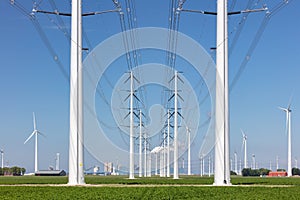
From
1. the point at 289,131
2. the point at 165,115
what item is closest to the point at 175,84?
the point at 289,131

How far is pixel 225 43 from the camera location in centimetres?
5766

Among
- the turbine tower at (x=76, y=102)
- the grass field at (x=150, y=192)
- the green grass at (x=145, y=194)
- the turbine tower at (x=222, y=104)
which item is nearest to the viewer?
the green grass at (x=145, y=194)

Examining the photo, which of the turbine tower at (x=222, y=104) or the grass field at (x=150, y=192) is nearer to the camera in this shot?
the grass field at (x=150, y=192)

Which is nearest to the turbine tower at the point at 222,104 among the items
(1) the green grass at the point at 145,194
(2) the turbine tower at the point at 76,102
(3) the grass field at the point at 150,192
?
(3) the grass field at the point at 150,192

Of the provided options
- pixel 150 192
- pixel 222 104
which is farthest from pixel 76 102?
pixel 150 192

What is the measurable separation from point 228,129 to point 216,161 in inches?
129

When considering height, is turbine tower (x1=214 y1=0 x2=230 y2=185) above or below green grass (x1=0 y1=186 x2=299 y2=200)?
above

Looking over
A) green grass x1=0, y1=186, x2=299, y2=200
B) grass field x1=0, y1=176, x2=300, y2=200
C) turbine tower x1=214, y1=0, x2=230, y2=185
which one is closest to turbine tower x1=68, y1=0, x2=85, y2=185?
grass field x1=0, y1=176, x2=300, y2=200

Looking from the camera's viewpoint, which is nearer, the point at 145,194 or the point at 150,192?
the point at 145,194

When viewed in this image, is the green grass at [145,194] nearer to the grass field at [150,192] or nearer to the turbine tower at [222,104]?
the grass field at [150,192]

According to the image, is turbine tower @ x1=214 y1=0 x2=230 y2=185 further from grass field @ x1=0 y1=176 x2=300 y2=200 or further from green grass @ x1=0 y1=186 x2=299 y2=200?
green grass @ x1=0 y1=186 x2=299 y2=200

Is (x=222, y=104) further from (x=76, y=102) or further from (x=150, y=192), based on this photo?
(x=76, y=102)

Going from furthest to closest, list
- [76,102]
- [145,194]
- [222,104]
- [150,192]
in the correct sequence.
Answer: [76,102] < [222,104] < [150,192] < [145,194]

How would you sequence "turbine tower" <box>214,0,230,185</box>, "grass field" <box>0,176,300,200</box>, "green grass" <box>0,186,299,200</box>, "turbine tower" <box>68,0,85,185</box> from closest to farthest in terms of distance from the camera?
1. "green grass" <box>0,186,299,200</box>
2. "grass field" <box>0,176,300,200</box>
3. "turbine tower" <box>214,0,230,185</box>
4. "turbine tower" <box>68,0,85,185</box>
